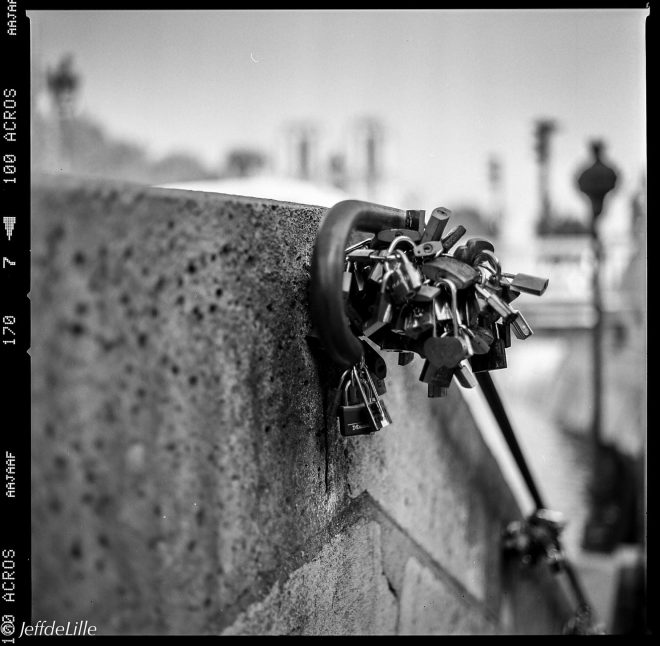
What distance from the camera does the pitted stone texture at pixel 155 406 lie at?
792 millimetres

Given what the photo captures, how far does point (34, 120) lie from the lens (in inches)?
44.3

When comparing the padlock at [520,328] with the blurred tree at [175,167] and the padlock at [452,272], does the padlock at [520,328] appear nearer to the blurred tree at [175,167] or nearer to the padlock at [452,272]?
the padlock at [452,272]

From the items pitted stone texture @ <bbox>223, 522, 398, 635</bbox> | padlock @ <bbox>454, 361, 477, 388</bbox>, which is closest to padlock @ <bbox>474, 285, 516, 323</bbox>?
padlock @ <bbox>454, 361, 477, 388</bbox>

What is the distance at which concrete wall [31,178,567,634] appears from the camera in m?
0.79

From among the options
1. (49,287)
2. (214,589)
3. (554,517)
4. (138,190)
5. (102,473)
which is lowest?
(554,517)

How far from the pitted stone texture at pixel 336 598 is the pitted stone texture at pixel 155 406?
48mm

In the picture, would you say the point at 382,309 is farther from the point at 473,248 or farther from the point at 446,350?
the point at 473,248

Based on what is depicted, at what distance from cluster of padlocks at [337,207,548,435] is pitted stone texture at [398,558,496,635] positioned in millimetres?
590

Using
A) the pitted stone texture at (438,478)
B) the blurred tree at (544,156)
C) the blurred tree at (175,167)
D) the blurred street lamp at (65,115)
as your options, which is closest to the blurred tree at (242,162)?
the blurred tree at (175,167)

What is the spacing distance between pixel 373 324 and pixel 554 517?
72.9 inches

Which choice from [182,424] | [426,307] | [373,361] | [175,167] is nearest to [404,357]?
[373,361]

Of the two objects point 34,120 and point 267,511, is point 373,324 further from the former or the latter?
point 34,120

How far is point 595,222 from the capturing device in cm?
621
